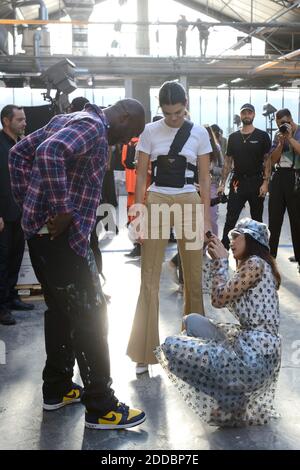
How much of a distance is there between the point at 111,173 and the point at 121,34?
1087 cm

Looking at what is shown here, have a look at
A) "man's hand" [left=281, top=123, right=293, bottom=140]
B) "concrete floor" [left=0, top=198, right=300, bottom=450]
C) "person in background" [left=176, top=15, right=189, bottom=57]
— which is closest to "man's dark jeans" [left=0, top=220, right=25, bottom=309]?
"concrete floor" [left=0, top=198, right=300, bottom=450]

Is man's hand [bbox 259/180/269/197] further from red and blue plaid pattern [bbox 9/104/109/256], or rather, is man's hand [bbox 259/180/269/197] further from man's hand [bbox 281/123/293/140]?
red and blue plaid pattern [bbox 9/104/109/256]

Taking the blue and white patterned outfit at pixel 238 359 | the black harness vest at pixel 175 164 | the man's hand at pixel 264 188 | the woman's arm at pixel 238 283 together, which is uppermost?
the black harness vest at pixel 175 164

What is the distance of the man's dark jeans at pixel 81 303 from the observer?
7.96 feet

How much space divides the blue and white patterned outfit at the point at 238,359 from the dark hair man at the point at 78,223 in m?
0.29

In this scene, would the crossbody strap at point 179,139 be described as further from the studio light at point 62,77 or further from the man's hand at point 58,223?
the studio light at point 62,77

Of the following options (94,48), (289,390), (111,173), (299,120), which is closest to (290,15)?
(299,120)

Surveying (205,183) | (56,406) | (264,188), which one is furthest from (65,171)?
(264,188)

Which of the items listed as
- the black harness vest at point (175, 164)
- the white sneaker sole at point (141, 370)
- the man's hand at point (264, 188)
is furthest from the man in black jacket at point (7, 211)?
the man's hand at point (264, 188)

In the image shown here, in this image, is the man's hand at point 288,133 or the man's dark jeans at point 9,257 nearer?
the man's dark jeans at point 9,257

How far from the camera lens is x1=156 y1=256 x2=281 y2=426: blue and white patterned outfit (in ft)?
8.25

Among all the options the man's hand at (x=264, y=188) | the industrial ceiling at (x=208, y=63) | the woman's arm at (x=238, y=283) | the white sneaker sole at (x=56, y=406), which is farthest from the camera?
the industrial ceiling at (x=208, y=63)

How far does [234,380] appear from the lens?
2504 mm
